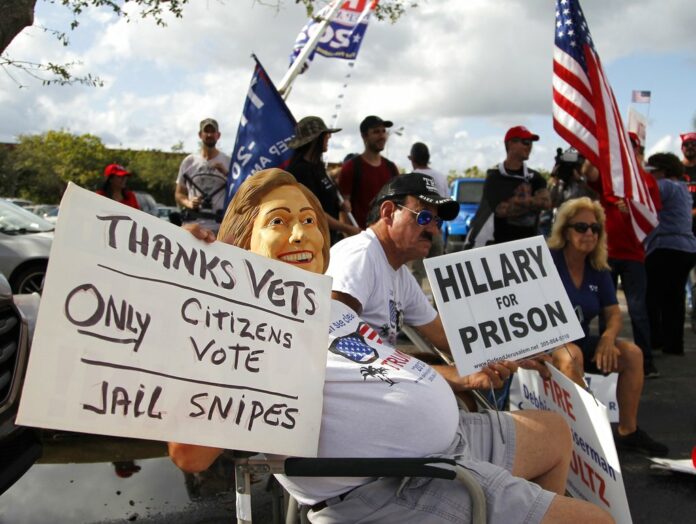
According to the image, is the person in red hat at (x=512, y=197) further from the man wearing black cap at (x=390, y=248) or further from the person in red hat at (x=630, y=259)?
the man wearing black cap at (x=390, y=248)

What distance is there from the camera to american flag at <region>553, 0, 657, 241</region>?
4785 millimetres

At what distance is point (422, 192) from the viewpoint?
8.51ft

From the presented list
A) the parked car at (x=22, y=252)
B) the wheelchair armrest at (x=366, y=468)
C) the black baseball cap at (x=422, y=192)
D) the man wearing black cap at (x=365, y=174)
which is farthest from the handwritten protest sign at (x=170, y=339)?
the parked car at (x=22, y=252)

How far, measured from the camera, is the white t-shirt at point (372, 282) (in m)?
2.46

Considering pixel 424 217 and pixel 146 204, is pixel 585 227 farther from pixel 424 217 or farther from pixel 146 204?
pixel 146 204

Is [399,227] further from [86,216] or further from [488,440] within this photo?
[86,216]

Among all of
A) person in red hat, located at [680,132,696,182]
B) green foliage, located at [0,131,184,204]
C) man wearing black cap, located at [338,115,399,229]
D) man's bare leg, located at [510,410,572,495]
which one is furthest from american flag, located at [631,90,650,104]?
green foliage, located at [0,131,184,204]

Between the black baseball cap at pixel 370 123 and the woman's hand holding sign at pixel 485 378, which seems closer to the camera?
the woman's hand holding sign at pixel 485 378

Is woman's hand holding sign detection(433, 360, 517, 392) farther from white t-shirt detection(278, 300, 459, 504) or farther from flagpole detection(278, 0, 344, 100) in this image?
flagpole detection(278, 0, 344, 100)

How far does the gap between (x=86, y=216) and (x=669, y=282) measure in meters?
6.04

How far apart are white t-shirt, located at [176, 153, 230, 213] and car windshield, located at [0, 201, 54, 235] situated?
12.3 feet

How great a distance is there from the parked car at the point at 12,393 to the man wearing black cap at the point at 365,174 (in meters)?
3.10

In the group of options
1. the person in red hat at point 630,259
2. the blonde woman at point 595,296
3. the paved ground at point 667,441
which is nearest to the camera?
the paved ground at point 667,441

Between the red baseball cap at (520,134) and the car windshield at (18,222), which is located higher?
the red baseball cap at (520,134)
